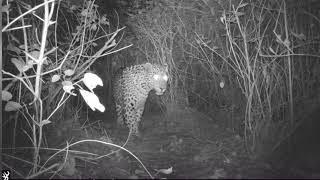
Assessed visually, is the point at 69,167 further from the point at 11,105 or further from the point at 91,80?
the point at 91,80

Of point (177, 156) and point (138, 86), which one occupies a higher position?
point (138, 86)

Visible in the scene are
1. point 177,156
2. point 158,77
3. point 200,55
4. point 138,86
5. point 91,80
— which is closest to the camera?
point 91,80

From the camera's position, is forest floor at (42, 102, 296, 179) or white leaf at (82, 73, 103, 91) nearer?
white leaf at (82, 73, 103, 91)

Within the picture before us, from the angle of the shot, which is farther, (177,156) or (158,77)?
(158,77)

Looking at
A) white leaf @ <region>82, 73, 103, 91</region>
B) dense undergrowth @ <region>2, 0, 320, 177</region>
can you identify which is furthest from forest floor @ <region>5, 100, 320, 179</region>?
white leaf @ <region>82, 73, 103, 91</region>

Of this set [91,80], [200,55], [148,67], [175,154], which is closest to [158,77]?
[148,67]

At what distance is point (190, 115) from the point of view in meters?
5.97

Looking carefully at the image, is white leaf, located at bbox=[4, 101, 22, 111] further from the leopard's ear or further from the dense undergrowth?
the leopard's ear

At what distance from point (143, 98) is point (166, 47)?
3.82ft

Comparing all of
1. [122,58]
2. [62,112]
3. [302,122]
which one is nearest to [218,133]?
[302,122]

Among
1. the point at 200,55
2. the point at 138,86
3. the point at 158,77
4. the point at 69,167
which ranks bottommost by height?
the point at 69,167

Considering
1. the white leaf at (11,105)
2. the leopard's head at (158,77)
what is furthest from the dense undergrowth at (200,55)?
the leopard's head at (158,77)

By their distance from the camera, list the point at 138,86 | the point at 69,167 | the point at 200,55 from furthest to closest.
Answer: the point at 200,55
the point at 138,86
the point at 69,167

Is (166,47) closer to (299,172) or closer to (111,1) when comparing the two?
(111,1)
